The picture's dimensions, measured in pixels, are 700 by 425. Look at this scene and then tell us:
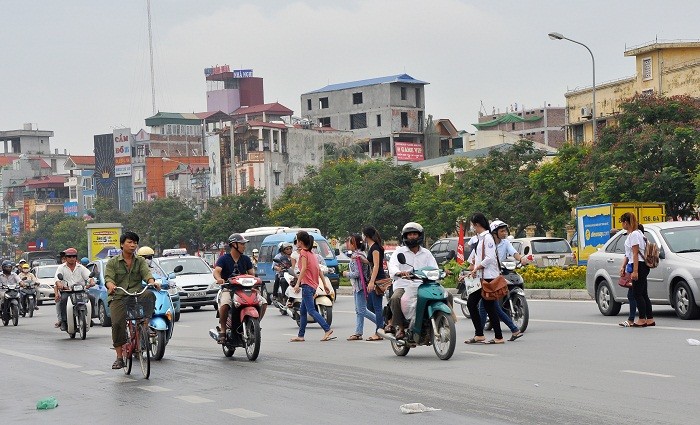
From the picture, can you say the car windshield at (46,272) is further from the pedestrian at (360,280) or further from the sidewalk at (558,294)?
the pedestrian at (360,280)

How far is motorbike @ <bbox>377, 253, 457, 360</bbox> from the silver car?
18.7 feet

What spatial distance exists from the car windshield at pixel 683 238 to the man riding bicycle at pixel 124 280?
30.0ft

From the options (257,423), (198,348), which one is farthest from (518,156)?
(257,423)

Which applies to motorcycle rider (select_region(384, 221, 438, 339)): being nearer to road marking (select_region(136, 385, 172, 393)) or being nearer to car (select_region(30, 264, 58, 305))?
road marking (select_region(136, 385, 172, 393))

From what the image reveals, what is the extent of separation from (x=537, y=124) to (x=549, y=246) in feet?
292

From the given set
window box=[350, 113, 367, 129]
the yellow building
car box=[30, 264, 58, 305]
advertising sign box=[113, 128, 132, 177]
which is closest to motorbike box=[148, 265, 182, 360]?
car box=[30, 264, 58, 305]

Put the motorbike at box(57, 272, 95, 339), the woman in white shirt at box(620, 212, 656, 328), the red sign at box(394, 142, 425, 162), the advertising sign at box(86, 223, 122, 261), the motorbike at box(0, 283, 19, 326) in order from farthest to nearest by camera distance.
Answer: the red sign at box(394, 142, 425, 162) < the advertising sign at box(86, 223, 122, 261) < the motorbike at box(0, 283, 19, 326) < the motorbike at box(57, 272, 95, 339) < the woman in white shirt at box(620, 212, 656, 328)

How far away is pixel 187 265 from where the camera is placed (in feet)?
114

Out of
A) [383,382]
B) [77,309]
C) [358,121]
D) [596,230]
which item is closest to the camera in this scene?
[383,382]

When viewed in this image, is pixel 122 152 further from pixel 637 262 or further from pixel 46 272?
pixel 637 262

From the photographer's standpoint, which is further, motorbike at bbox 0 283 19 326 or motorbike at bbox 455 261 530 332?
motorbike at bbox 0 283 19 326

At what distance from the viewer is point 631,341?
54.9ft

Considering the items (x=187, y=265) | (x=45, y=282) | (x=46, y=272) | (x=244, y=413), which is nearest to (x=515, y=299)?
(x=244, y=413)

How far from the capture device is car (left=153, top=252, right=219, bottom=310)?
110 feet
